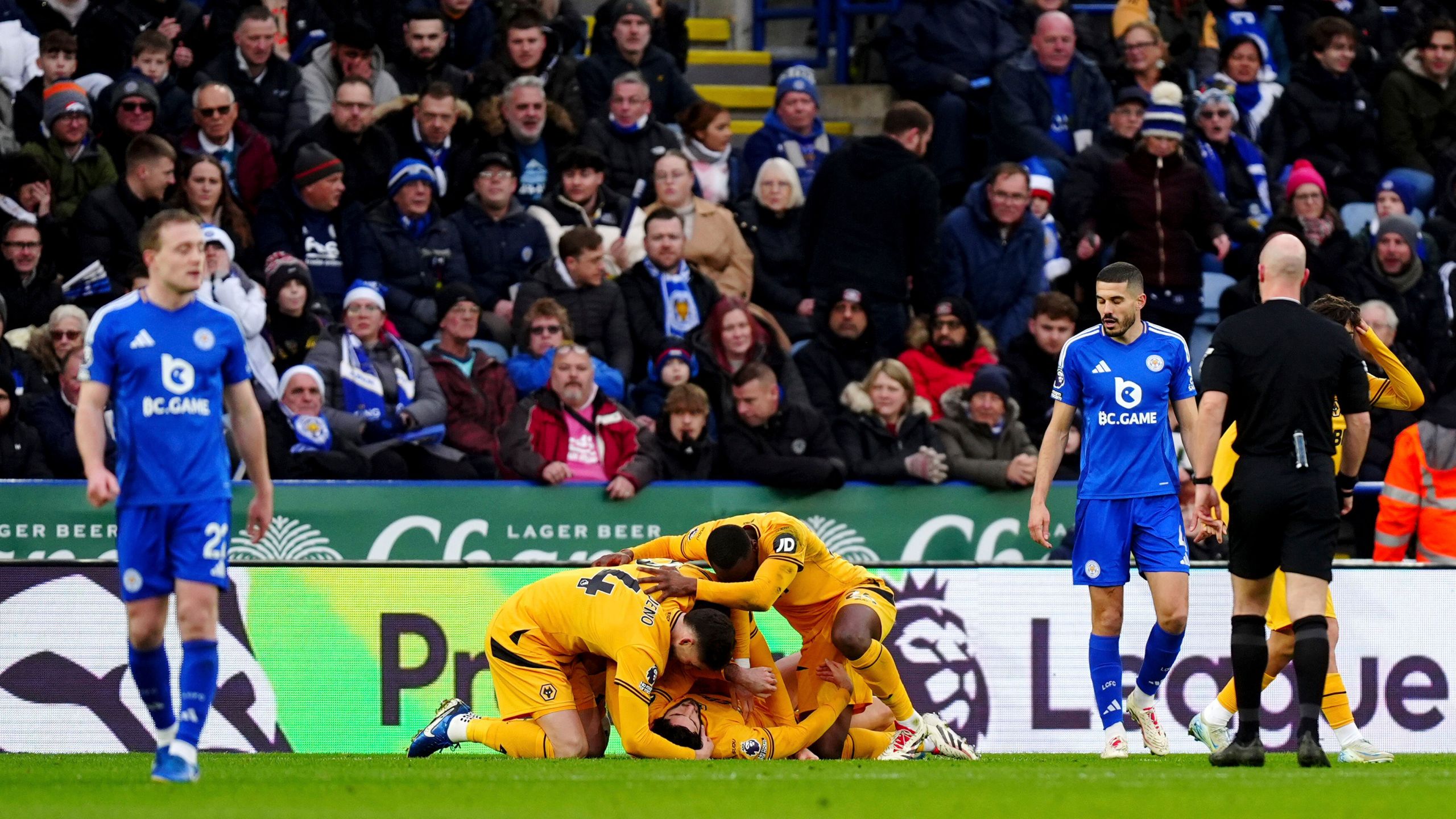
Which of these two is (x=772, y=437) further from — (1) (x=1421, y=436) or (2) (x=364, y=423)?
(1) (x=1421, y=436)

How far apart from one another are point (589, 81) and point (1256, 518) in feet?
31.9

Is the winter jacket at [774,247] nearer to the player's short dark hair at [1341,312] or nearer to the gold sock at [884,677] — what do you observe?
the gold sock at [884,677]

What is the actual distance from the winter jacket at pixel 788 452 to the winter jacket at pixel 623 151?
303 cm

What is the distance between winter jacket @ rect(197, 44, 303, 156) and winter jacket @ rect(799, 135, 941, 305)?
162 inches

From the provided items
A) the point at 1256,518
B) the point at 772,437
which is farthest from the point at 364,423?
the point at 1256,518

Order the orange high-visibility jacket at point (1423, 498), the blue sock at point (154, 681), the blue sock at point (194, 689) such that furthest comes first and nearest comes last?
the orange high-visibility jacket at point (1423, 498)
the blue sock at point (154, 681)
the blue sock at point (194, 689)

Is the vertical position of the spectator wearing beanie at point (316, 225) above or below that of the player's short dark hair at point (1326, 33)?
below

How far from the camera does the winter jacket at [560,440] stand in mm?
13750

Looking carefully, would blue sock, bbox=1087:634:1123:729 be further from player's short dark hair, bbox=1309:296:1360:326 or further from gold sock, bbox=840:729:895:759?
player's short dark hair, bbox=1309:296:1360:326

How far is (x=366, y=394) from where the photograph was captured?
13.9 meters

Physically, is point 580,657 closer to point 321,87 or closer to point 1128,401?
point 1128,401

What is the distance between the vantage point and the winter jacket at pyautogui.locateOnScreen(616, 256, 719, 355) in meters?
15.3

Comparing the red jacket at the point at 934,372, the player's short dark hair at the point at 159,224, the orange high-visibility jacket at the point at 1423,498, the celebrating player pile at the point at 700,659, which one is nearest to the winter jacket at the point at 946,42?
the red jacket at the point at 934,372

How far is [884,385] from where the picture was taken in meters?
14.5
